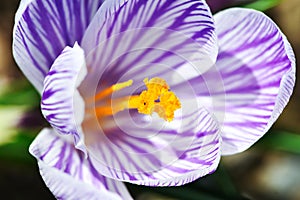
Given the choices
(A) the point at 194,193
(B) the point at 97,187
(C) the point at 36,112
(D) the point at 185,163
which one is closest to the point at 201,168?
(D) the point at 185,163

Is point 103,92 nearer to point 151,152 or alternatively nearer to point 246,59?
point 151,152

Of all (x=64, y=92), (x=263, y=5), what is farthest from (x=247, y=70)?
(x=64, y=92)

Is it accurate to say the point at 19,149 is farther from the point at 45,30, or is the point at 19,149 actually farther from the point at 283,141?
the point at 283,141

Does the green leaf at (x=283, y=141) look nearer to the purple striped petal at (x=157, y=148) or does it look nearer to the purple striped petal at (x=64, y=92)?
the purple striped petal at (x=157, y=148)

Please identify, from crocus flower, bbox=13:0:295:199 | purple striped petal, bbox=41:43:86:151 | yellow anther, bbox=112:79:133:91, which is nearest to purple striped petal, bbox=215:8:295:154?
crocus flower, bbox=13:0:295:199

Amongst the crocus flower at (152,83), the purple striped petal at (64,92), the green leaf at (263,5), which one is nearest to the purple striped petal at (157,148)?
the crocus flower at (152,83)

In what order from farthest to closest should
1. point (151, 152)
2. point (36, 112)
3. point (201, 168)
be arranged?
point (36, 112), point (151, 152), point (201, 168)

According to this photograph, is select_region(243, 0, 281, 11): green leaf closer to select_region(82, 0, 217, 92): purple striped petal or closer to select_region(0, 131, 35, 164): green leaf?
select_region(82, 0, 217, 92): purple striped petal
